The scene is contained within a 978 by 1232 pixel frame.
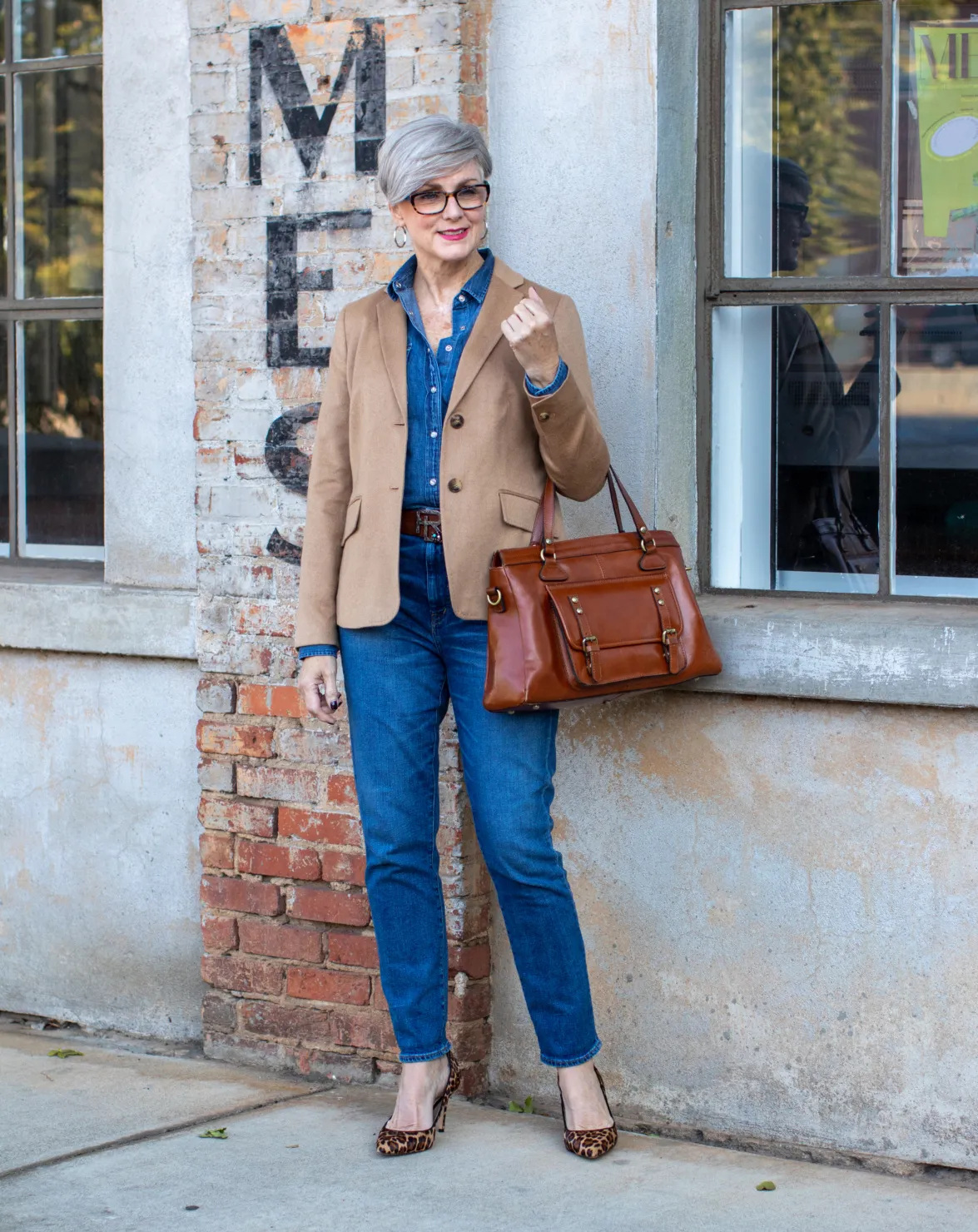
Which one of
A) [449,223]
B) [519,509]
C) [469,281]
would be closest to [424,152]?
[449,223]

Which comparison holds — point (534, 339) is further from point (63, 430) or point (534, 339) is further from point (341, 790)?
point (63, 430)

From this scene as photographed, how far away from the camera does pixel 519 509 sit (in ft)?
11.1

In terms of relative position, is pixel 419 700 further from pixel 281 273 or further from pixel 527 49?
pixel 527 49

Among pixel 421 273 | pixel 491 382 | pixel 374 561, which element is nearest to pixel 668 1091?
pixel 374 561

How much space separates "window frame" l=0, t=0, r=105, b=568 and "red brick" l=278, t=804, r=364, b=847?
1.09m

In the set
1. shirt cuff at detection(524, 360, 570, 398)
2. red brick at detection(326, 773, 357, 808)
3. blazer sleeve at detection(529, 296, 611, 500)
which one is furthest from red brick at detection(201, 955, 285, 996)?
shirt cuff at detection(524, 360, 570, 398)

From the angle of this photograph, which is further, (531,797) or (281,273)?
(281,273)

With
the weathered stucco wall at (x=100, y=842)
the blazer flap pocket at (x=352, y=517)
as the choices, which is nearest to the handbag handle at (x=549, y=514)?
the blazer flap pocket at (x=352, y=517)

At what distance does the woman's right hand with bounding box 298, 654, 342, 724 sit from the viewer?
138 inches

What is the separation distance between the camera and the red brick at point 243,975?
4.13 metres

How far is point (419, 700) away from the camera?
348 cm

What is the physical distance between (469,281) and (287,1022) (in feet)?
6.03

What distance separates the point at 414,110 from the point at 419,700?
1320 mm

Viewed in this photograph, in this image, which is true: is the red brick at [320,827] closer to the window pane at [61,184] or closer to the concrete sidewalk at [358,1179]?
the concrete sidewalk at [358,1179]
